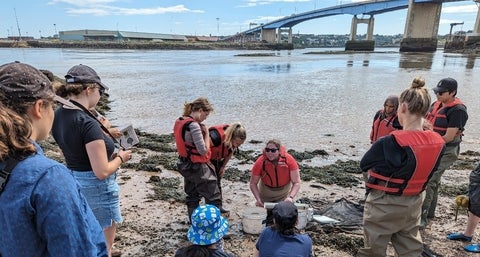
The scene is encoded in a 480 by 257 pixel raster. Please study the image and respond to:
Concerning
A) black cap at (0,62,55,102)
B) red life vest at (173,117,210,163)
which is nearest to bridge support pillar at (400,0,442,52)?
red life vest at (173,117,210,163)

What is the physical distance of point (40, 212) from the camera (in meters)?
1.32

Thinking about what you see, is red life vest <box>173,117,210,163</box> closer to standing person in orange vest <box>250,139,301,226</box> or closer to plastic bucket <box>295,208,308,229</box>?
standing person in orange vest <box>250,139,301,226</box>

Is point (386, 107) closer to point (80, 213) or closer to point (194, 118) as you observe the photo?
point (194, 118)

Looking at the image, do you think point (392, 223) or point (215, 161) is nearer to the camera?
point (392, 223)

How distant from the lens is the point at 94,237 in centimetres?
157

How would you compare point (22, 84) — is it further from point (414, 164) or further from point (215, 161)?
point (215, 161)

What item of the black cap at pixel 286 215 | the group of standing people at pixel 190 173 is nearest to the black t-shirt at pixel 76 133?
the group of standing people at pixel 190 173

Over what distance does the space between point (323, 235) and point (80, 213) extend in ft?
12.0

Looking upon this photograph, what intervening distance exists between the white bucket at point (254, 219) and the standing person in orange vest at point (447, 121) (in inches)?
84.2

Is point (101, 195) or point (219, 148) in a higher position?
point (101, 195)

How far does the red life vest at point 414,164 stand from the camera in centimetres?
296

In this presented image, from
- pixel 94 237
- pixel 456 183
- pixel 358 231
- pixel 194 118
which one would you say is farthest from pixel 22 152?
pixel 456 183

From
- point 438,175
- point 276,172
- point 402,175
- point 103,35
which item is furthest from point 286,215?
point 103,35

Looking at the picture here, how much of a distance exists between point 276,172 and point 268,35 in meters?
138
